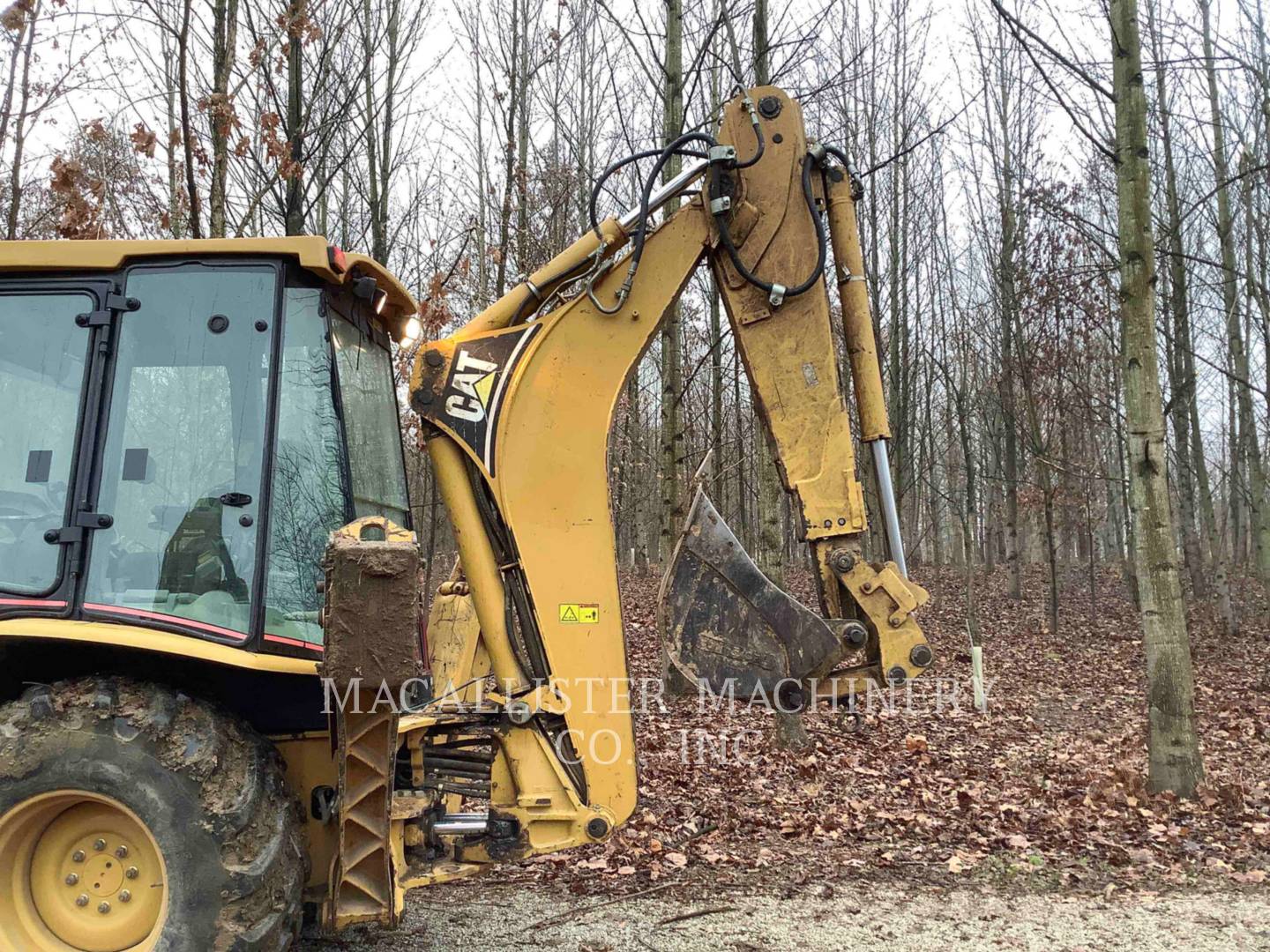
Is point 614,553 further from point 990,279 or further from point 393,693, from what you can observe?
point 990,279

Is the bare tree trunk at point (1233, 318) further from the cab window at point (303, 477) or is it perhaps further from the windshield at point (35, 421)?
the windshield at point (35, 421)

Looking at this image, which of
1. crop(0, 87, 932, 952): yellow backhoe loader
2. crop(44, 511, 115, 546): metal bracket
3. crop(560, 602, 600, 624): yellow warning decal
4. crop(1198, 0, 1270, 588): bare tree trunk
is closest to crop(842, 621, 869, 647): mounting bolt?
crop(0, 87, 932, 952): yellow backhoe loader

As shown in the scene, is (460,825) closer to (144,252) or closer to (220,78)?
(144,252)

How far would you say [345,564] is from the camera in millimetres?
2854

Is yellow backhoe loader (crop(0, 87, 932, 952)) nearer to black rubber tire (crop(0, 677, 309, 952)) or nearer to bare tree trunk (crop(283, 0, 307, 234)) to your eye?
black rubber tire (crop(0, 677, 309, 952))

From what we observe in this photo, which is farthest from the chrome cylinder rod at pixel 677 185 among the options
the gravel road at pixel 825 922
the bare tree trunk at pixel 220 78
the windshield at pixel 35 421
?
the bare tree trunk at pixel 220 78

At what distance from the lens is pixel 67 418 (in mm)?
3365

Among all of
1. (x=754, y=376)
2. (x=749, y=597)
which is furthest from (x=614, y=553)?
(x=754, y=376)

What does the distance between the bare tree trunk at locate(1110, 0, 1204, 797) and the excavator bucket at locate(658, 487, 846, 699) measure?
355cm

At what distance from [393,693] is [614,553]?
1070 mm

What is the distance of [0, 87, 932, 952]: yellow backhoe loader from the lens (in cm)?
308

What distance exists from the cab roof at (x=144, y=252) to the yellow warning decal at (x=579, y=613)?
5.18 ft

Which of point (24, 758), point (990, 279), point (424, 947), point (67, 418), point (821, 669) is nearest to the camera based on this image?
point (24, 758)

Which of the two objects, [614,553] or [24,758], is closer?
[24,758]
